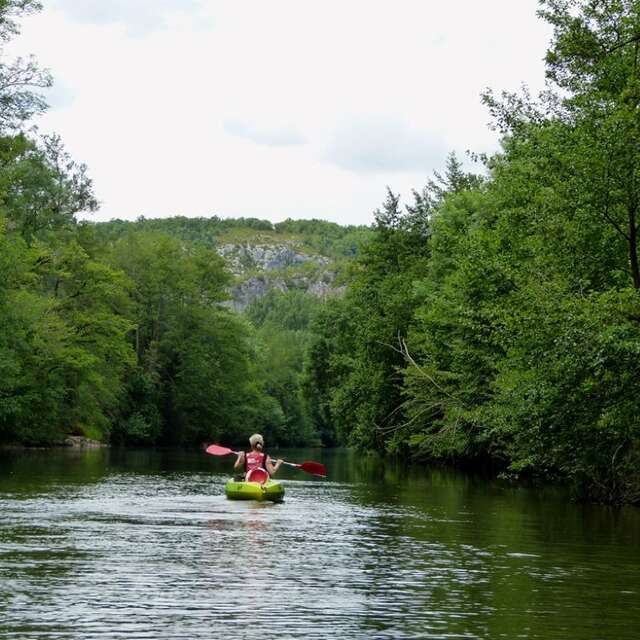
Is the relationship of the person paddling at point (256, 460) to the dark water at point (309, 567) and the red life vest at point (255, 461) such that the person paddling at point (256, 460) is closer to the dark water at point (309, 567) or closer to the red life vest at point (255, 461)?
the red life vest at point (255, 461)

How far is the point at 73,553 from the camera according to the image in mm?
16406

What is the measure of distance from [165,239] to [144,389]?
1324 centimetres

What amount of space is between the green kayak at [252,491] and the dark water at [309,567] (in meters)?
0.47

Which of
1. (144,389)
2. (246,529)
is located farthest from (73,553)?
(144,389)

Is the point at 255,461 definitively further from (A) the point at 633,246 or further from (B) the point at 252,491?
(A) the point at 633,246

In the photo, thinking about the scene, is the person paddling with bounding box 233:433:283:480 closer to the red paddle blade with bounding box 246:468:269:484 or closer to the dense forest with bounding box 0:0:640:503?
the red paddle blade with bounding box 246:468:269:484

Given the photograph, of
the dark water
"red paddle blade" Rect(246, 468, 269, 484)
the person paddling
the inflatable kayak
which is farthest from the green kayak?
the person paddling

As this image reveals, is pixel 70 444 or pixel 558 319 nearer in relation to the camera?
pixel 558 319

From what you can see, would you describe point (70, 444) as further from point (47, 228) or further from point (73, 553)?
point (73, 553)

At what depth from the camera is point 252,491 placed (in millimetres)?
26875

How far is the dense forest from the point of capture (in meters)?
24.6

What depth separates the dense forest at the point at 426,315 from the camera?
80.8 feet

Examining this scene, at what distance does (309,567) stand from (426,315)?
1324 inches

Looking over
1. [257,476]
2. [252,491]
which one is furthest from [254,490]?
[257,476]
